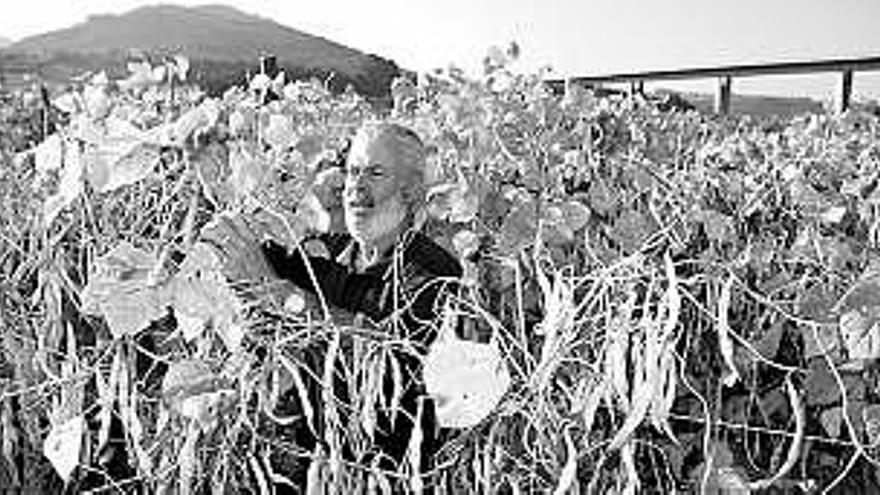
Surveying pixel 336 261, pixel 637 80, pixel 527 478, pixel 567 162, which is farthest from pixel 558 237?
pixel 637 80

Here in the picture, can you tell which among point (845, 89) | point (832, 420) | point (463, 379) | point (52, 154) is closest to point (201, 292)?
point (463, 379)

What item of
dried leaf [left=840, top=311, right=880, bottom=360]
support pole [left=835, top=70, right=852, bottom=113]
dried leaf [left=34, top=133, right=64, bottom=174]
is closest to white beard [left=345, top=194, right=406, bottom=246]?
dried leaf [left=34, top=133, right=64, bottom=174]

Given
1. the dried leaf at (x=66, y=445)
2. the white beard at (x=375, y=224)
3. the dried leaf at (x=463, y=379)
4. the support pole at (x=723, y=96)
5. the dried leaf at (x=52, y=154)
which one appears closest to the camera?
the dried leaf at (x=463, y=379)

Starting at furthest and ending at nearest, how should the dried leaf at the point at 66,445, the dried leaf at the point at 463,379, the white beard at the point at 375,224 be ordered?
the white beard at the point at 375,224, the dried leaf at the point at 66,445, the dried leaf at the point at 463,379

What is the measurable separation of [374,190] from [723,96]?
2904 mm

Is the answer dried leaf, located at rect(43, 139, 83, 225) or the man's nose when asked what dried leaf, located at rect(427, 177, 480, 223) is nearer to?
the man's nose

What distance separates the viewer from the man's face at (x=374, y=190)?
1379 mm

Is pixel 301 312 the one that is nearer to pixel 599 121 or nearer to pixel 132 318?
pixel 132 318

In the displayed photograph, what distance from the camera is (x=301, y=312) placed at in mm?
1043

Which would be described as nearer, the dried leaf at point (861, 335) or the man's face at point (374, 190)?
the dried leaf at point (861, 335)

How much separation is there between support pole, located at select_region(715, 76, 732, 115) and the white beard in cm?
282

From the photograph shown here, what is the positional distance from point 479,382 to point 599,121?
1761 millimetres

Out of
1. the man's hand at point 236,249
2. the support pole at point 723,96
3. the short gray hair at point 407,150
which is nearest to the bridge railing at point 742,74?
the support pole at point 723,96

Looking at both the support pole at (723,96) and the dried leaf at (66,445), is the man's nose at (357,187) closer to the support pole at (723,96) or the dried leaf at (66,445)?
the dried leaf at (66,445)
